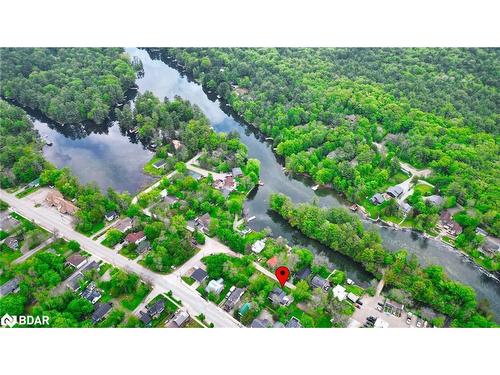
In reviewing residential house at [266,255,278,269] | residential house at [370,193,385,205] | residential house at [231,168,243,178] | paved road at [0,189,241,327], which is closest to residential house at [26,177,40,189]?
paved road at [0,189,241,327]

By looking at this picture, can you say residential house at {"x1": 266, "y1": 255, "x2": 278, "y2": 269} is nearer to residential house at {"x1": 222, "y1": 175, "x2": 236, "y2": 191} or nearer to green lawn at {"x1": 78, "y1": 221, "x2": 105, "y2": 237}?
residential house at {"x1": 222, "y1": 175, "x2": 236, "y2": 191}

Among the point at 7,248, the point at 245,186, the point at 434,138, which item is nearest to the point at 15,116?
the point at 7,248

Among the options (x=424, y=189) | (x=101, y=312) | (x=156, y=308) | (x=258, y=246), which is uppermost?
(x=424, y=189)

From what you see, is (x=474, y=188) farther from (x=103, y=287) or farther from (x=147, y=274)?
(x=103, y=287)

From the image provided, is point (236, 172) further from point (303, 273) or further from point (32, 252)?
point (32, 252)

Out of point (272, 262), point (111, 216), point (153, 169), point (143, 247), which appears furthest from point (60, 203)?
point (272, 262)

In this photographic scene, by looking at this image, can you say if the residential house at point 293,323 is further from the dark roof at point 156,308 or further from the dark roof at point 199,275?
the dark roof at point 156,308
